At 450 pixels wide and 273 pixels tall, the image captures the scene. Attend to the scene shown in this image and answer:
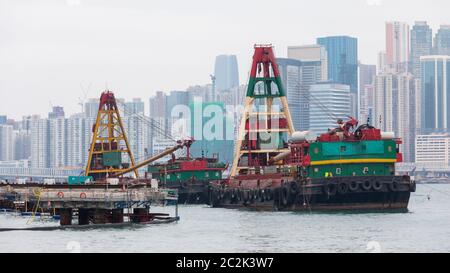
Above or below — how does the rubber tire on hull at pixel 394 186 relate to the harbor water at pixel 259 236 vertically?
above

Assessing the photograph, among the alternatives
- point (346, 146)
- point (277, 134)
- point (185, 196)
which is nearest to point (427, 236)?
point (346, 146)

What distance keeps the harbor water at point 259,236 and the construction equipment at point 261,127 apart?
29.9 metres

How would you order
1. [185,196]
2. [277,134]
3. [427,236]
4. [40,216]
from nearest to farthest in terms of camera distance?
[427,236], [40,216], [277,134], [185,196]

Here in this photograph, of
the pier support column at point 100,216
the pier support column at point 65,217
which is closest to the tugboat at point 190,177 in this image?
the pier support column at point 100,216

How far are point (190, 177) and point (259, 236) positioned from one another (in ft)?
236

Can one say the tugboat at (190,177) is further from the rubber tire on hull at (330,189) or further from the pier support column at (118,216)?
the pier support column at (118,216)

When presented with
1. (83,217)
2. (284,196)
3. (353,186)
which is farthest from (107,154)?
(83,217)

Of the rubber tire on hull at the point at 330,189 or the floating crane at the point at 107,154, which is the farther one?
the floating crane at the point at 107,154

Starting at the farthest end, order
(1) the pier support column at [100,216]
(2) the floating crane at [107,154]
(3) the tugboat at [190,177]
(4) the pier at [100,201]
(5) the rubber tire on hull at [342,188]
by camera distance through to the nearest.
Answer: (2) the floating crane at [107,154]
(3) the tugboat at [190,177]
(5) the rubber tire on hull at [342,188]
(1) the pier support column at [100,216]
(4) the pier at [100,201]

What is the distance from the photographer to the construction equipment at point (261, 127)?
12744 centimetres

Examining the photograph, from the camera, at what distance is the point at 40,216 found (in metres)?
93.0
